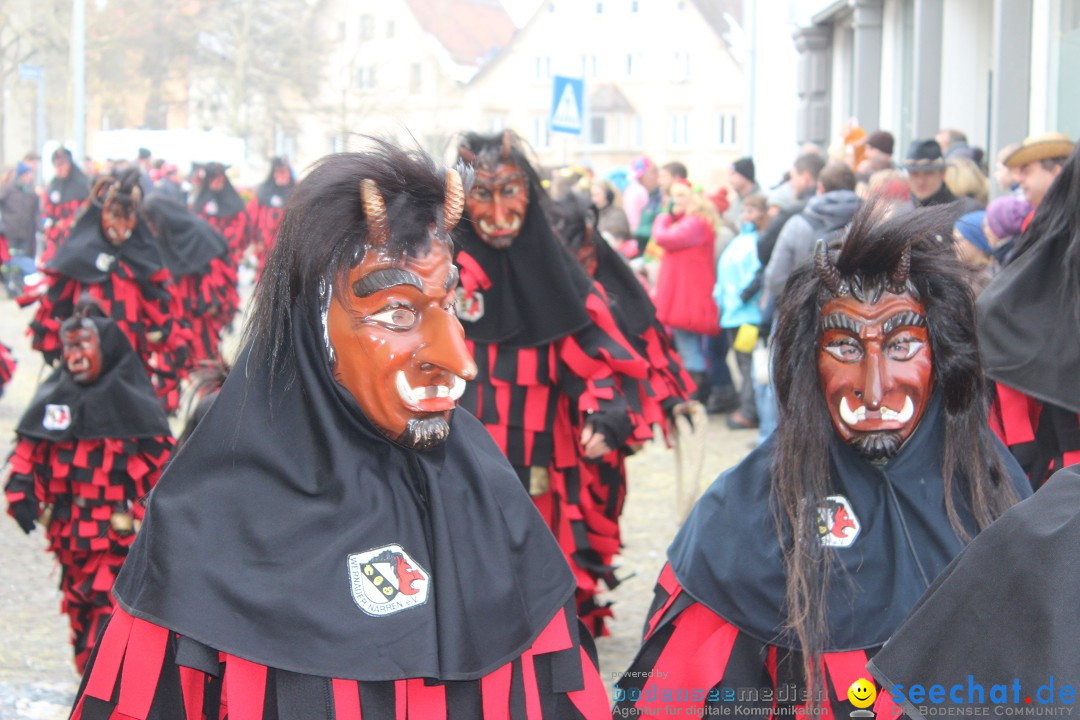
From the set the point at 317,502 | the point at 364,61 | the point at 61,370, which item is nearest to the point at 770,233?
the point at 61,370

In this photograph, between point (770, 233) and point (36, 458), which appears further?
point (770, 233)

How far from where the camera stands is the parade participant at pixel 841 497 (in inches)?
122

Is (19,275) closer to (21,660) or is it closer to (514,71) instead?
(21,660)

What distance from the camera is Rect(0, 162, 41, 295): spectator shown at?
21.6 metres

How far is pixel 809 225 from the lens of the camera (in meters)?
8.55

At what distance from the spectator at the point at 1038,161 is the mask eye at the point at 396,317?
4.22m

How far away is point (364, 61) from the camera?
49.3 metres

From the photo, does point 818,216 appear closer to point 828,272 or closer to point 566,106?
point 828,272

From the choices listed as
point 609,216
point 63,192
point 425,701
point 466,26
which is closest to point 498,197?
point 425,701

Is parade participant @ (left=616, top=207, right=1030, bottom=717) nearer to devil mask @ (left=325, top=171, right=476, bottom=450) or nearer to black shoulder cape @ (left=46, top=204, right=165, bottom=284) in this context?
devil mask @ (left=325, top=171, right=476, bottom=450)

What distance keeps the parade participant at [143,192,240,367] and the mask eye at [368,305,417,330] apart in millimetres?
8417

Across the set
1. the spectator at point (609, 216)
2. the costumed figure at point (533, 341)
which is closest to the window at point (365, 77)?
the spectator at point (609, 216)

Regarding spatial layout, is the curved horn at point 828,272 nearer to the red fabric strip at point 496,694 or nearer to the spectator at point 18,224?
the red fabric strip at point 496,694

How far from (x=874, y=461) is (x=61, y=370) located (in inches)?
163
